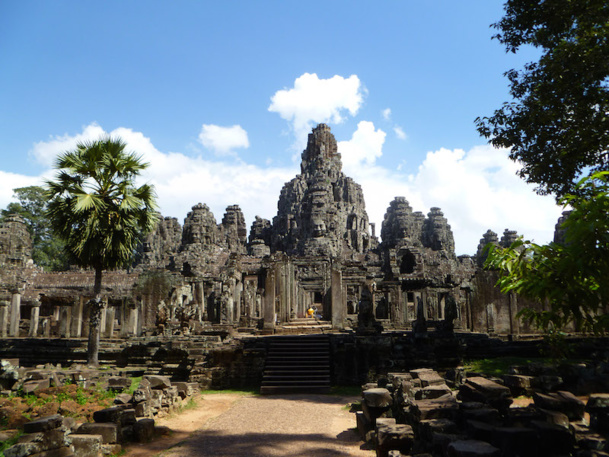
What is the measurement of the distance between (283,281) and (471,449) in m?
21.0

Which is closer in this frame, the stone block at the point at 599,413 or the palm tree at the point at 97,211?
the stone block at the point at 599,413

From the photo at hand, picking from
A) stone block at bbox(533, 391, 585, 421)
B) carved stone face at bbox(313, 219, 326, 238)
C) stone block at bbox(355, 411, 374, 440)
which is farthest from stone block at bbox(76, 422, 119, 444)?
carved stone face at bbox(313, 219, 326, 238)

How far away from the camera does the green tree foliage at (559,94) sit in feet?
36.3

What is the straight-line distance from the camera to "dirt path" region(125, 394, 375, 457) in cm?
746

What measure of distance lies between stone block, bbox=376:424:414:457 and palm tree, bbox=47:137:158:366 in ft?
37.3

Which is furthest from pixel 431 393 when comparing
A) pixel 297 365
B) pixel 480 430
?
pixel 297 365

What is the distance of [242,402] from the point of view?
1191cm

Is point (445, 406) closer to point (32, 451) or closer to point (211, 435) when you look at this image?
point (211, 435)

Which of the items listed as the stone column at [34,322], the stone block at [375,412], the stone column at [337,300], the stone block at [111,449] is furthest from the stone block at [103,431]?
the stone column at [34,322]

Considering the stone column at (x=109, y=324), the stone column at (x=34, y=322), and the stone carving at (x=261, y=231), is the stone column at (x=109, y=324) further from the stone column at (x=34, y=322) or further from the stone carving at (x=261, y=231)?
the stone carving at (x=261, y=231)

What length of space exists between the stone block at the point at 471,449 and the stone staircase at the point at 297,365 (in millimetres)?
8758

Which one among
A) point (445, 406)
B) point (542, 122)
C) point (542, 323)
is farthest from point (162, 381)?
point (542, 122)

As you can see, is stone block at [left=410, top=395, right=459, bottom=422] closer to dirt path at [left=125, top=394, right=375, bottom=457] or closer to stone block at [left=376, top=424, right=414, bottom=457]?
stone block at [left=376, top=424, right=414, bottom=457]

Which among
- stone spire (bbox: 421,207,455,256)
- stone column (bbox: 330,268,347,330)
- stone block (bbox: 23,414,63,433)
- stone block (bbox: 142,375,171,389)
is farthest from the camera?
stone spire (bbox: 421,207,455,256)
